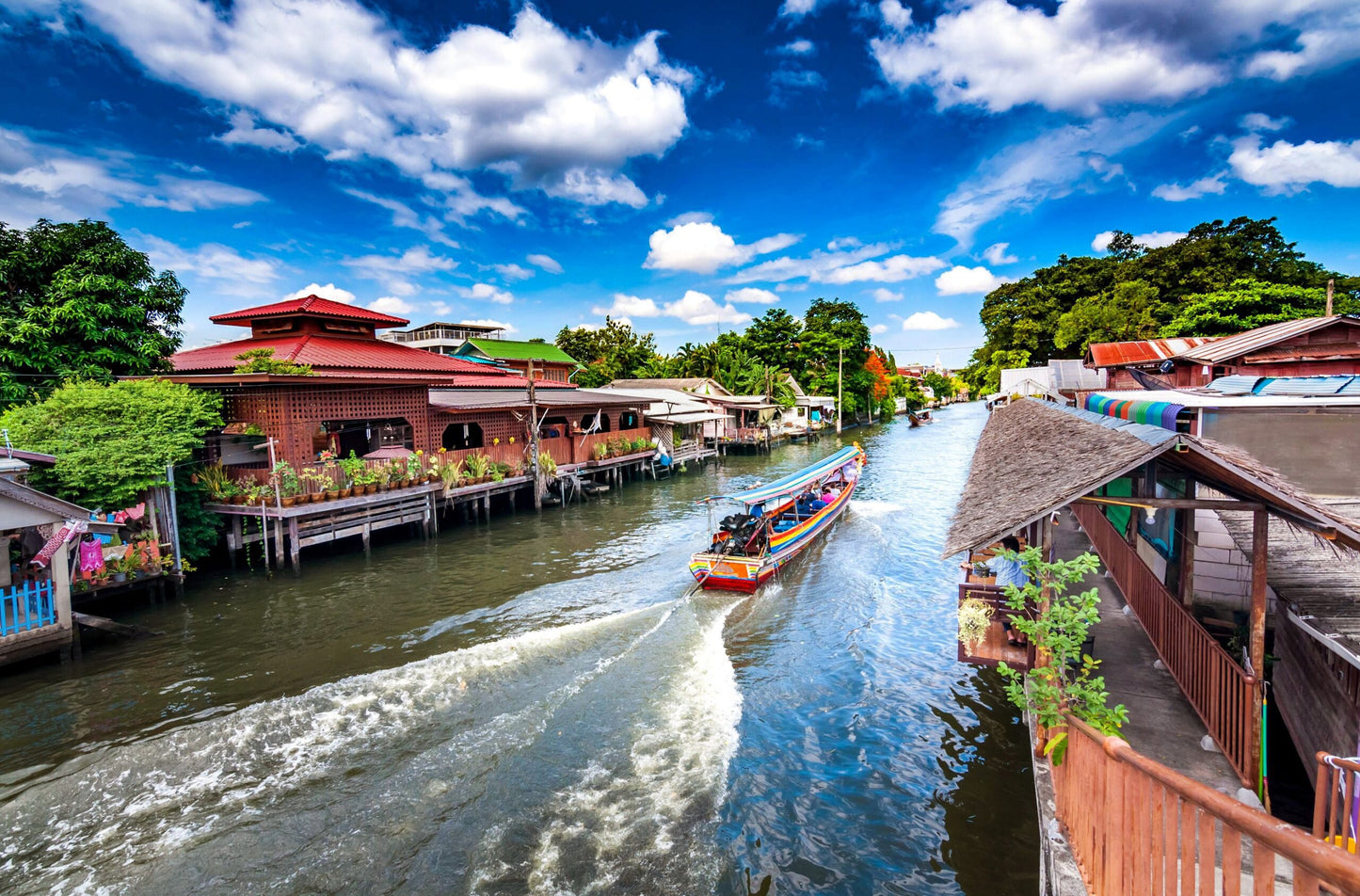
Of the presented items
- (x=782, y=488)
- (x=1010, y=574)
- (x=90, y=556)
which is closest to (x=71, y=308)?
(x=90, y=556)

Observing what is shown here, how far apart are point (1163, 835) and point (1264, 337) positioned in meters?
17.4

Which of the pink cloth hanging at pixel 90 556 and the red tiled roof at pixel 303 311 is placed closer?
the pink cloth hanging at pixel 90 556

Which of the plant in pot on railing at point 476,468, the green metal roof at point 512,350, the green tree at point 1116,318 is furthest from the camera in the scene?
the green metal roof at point 512,350

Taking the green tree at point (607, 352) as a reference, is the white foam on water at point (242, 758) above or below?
below

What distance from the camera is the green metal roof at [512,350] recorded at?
51484 mm

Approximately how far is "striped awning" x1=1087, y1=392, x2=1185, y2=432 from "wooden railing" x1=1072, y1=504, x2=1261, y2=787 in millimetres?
1954

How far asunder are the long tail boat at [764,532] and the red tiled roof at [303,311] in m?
16.8

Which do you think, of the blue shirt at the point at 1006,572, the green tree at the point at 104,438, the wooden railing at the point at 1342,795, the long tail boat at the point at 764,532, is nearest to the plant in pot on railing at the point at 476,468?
the green tree at the point at 104,438

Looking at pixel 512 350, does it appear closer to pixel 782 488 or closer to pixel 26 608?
pixel 782 488

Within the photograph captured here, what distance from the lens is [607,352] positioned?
65.7 m

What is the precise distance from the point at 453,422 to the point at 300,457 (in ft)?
23.4

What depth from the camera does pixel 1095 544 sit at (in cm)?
1266

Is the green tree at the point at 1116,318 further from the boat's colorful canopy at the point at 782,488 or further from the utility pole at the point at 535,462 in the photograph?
the utility pole at the point at 535,462

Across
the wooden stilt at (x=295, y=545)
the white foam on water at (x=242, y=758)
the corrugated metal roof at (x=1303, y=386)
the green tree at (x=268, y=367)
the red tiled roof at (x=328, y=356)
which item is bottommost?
the white foam on water at (x=242, y=758)
